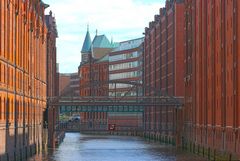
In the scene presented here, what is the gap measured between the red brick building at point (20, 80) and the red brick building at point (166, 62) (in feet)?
74.7

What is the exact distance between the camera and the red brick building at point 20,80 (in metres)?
57.9

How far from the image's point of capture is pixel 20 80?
231 feet

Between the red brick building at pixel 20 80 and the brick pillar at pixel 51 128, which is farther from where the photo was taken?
the brick pillar at pixel 51 128

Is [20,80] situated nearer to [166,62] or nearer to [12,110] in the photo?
[12,110]

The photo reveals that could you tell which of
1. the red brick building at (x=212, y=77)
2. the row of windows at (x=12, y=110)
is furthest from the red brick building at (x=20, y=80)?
the red brick building at (x=212, y=77)

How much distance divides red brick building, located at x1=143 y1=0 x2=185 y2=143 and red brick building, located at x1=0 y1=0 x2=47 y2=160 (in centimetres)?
2276

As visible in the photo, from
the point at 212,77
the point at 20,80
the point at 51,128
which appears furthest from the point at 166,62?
the point at 20,80

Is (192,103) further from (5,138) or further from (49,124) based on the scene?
(5,138)

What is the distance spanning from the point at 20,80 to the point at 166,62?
187 ft

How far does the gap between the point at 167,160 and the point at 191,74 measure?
2369 cm

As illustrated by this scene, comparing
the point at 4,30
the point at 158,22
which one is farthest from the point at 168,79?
the point at 4,30

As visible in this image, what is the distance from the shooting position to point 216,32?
252 feet

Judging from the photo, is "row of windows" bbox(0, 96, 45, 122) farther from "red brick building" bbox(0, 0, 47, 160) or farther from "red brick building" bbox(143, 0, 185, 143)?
"red brick building" bbox(143, 0, 185, 143)

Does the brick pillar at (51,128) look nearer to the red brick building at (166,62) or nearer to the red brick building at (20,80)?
the red brick building at (20,80)
